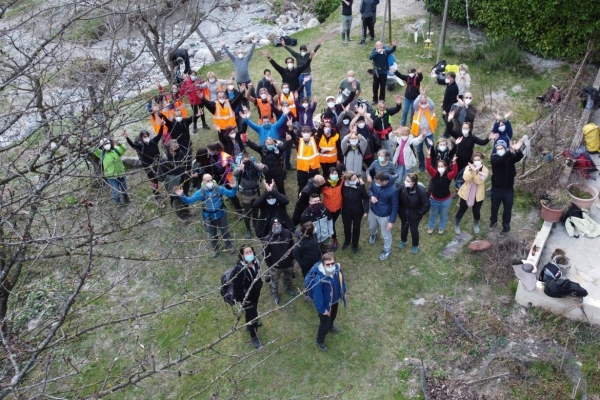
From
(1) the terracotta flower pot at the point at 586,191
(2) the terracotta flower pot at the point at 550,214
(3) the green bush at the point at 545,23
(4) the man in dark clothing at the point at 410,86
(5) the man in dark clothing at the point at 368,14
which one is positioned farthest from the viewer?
(5) the man in dark clothing at the point at 368,14

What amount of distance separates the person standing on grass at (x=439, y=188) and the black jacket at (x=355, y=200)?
3.75ft

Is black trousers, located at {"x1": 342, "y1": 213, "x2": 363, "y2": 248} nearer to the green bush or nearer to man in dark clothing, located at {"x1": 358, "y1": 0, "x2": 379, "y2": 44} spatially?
the green bush

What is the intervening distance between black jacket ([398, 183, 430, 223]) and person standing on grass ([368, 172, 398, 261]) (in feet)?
0.37

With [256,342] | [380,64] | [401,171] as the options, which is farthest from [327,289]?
[380,64]

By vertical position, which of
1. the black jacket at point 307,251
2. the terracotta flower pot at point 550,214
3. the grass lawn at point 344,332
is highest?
the black jacket at point 307,251

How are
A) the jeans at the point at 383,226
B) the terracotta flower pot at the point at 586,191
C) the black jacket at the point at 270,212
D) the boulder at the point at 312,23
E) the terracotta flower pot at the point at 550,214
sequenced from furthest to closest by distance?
the boulder at the point at 312,23 < the terracotta flower pot at the point at 586,191 < the terracotta flower pot at the point at 550,214 < the jeans at the point at 383,226 < the black jacket at the point at 270,212

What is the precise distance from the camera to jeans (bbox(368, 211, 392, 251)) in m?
8.82

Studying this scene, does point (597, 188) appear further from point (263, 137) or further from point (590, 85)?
point (263, 137)

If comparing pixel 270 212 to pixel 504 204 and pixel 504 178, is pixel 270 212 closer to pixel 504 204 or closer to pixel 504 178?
pixel 504 178

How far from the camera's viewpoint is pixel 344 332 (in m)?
7.96

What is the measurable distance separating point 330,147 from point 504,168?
2.93m

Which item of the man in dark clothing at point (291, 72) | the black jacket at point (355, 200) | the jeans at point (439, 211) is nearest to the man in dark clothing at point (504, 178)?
the jeans at point (439, 211)

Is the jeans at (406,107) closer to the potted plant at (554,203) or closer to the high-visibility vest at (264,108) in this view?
the high-visibility vest at (264,108)

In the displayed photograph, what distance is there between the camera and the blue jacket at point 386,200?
8445 mm
